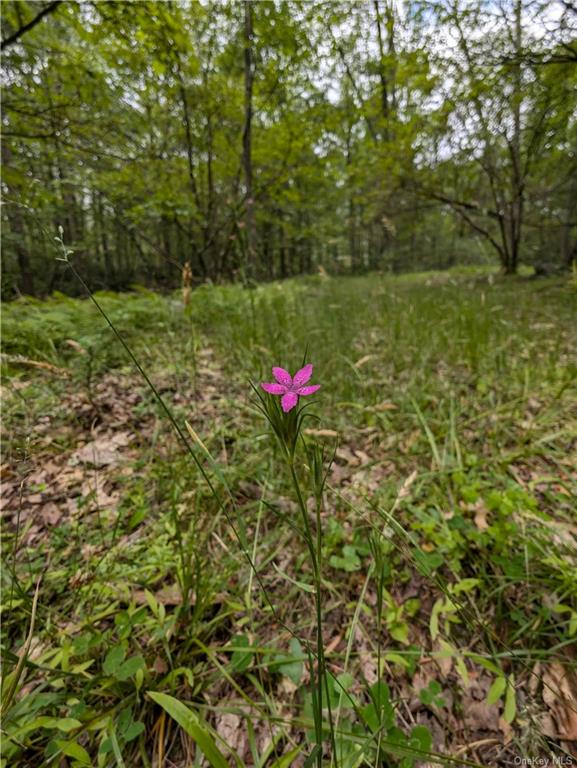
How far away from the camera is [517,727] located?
95cm

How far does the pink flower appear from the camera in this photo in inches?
19.7

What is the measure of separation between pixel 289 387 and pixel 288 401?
7cm

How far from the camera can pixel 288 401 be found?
19.8 inches

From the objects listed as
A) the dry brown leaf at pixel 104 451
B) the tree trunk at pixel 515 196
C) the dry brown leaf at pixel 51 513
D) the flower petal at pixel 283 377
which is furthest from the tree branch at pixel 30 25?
the tree trunk at pixel 515 196

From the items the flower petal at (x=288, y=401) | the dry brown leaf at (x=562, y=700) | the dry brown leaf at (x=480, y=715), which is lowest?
the dry brown leaf at (x=480, y=715)

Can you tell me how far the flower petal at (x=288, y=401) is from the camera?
50cm

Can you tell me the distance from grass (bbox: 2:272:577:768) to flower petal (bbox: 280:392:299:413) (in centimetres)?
9

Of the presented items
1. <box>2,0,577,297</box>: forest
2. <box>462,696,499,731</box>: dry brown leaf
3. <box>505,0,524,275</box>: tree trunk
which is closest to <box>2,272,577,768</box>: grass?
<box>462,696,499,731</box>: dry brown leaf

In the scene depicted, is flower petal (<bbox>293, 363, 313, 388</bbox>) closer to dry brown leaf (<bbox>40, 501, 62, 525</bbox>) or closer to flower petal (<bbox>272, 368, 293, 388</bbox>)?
flower petal (<bbox>272, 368, 293, 388</bbox>)

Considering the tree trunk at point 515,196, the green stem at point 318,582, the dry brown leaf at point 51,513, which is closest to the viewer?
the green stem at point 318,582

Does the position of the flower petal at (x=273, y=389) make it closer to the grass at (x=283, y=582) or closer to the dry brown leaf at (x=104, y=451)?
the grass at (x=283, y=582)

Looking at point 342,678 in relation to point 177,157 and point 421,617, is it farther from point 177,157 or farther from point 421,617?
point 177,157

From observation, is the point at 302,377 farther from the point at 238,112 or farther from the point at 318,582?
the point at 238,112

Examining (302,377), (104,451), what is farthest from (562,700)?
(104,451)
